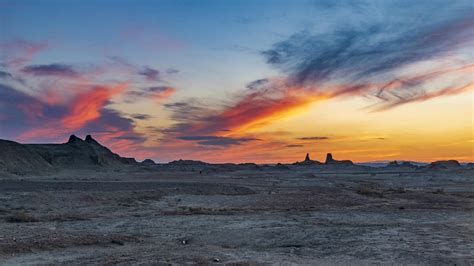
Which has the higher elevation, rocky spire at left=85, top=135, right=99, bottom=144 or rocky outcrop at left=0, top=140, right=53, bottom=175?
rocky spire at left=85, top=135, right=99, bottom=144

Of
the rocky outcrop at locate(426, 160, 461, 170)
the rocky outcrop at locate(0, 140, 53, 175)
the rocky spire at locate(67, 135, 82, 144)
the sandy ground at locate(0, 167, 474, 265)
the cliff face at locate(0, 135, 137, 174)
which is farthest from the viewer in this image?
the rocky outcrop at locate(426, 160, 461, 170)

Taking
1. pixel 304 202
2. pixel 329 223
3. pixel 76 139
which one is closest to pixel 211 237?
pixel 329 223

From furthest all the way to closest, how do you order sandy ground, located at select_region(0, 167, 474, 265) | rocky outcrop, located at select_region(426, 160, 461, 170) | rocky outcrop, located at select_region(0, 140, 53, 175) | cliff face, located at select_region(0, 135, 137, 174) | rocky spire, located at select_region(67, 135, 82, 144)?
rocky outcrop, located at select_region(426, 160, 461, 170) < rocky spire, located at select_region(67, 135, 82, 144) < cliff face, located at select_region(0, 135, 137, 174) < rocky outcrop, located at select_region(0, 140, 53, 175) < sandy ground, located at select_region(0, 167, 474, 265)

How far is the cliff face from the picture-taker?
101312 mm

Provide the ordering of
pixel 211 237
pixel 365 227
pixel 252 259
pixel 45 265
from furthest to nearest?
pixel 365 227
pixel 211 237
pixel 252 259
pixel 45 265

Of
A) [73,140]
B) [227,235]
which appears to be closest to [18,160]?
[73,140]

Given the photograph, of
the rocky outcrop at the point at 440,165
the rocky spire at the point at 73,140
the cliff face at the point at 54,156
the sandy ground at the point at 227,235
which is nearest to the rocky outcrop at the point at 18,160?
the cliff face at the point at 54,156

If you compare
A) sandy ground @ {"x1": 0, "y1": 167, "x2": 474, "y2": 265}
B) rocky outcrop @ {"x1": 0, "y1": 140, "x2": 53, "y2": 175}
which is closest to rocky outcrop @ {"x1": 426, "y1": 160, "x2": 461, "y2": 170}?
rocky outcrop @ {"x1": 0, "y1": 140, "x2": 53, "y2": 175}

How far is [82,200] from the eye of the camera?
34344 mm

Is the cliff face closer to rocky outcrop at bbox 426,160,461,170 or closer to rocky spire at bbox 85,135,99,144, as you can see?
rocky spire at bbox 85,135,99,144

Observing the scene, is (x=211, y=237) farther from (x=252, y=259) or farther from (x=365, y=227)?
(x=365, y=227)

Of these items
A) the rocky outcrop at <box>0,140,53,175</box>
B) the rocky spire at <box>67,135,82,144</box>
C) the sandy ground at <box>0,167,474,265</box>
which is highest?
the rocky spire at <box>67,135,82,144</box>

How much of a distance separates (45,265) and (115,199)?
22221 millimetres

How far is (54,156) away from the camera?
133125mm
